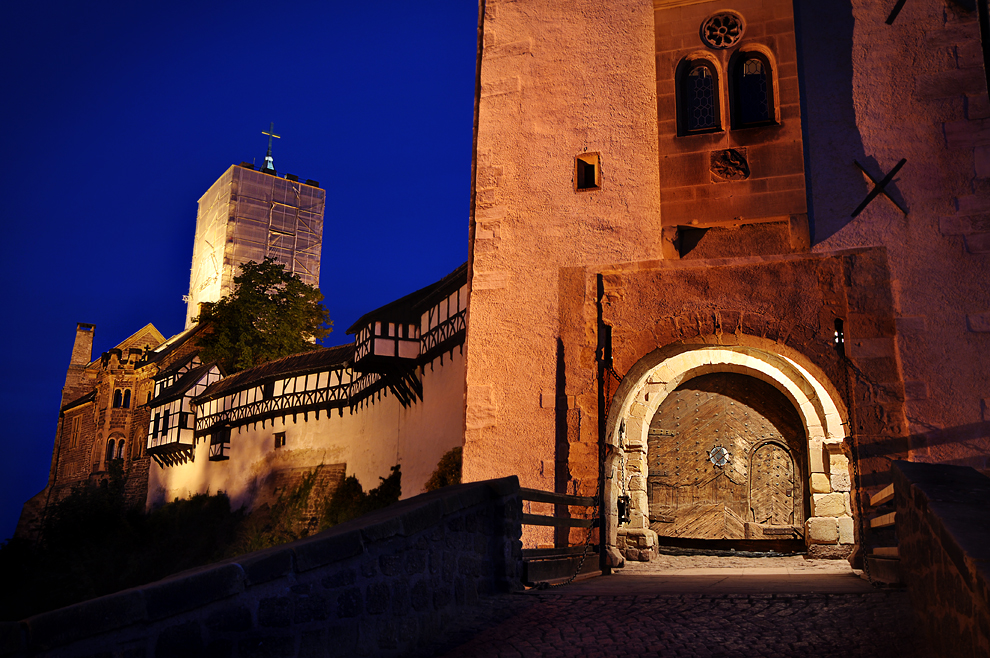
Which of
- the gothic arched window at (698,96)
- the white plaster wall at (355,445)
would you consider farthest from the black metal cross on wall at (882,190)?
the white plaster wall at (355,445)

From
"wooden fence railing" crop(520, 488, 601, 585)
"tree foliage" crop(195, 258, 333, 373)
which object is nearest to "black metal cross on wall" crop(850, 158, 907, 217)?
"wooden fence railing" crop(520, 488, 601, 585)

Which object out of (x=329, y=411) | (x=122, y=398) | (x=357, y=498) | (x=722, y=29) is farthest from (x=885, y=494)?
(x=122, y=398)

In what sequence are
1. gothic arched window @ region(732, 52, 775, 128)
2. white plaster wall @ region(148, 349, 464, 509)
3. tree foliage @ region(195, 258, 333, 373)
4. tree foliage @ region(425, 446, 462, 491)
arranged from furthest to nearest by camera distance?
tree foliage @ region(195, 258, 333, 373) → white plaster wall @ region(148, 349, 464, 509) → tree foliage @ region(425, 446, 462, 491) → gothic arched window @ region(732, 52, 775, 128)

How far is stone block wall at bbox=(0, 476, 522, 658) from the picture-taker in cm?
260

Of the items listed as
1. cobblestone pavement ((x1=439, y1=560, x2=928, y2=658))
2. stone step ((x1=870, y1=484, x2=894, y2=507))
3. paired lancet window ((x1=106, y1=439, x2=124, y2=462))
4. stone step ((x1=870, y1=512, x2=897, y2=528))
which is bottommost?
cobblestone pavement ((x1=439, y1=560, x2=928, y2=658))

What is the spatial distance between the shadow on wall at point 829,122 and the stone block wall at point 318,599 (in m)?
4.48

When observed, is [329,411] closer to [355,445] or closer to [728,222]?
[355,445]

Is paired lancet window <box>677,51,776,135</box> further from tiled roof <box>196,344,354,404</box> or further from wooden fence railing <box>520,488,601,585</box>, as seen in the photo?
tiled roof <box>196,344,354,404</box>

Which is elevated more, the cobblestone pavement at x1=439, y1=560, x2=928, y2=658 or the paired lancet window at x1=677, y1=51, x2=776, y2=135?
the paired lancet window at x1=677, y1=51, x2=776, y2=135

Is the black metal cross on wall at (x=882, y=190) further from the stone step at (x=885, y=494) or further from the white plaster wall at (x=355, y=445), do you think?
the white plaster wall at (x=355, y=445)

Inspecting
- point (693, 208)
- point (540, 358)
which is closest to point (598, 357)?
point (540, 358)

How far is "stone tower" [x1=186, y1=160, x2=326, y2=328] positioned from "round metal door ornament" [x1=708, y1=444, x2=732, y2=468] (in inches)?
1516

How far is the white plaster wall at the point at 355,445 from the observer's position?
16469 mm

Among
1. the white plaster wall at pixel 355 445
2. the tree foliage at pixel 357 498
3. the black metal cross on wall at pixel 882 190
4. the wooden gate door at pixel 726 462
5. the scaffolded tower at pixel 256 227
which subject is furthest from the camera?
the scaffolded tower at pixel 256 227
